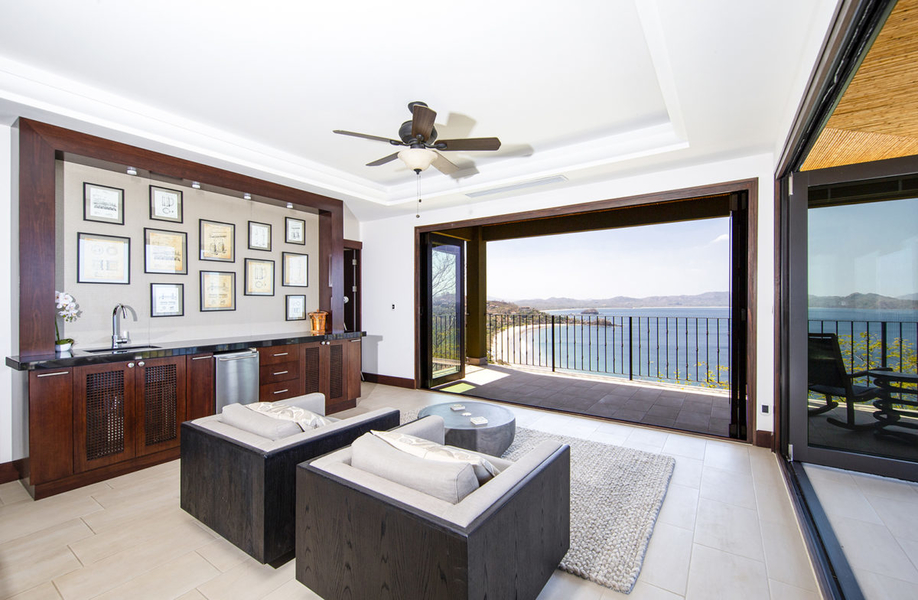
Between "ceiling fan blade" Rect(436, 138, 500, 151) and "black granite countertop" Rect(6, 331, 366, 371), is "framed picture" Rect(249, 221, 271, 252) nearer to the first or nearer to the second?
"black granite countertop" Rect(6, 331, 366, 371)

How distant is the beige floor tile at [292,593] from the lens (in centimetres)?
175

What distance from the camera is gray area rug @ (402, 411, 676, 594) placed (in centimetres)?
191

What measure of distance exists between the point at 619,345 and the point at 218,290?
20.2 feet

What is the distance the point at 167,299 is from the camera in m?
3.72

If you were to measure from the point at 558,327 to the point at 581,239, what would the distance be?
1.93 metres

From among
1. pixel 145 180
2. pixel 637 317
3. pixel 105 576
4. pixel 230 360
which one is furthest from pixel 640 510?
pixel 145 180

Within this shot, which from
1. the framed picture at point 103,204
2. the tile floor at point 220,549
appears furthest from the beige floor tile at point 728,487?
the framed picture at point 103,204

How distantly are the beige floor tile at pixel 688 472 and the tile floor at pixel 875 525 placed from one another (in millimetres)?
654

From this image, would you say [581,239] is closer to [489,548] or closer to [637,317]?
[637,317]

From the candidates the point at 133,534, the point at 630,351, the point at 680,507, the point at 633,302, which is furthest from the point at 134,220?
the point at 633,302

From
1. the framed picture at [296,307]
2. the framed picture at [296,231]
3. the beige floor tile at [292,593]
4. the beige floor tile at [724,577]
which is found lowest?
the beige floor tile at [292,593]

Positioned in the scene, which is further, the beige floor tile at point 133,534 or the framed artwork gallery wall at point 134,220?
the framed artwork gallery wall at point 134,220

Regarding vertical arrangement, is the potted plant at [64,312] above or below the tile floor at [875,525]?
above

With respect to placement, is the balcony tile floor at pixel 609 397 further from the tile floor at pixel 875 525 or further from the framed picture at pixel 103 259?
the framed picture at pixel 103 259
